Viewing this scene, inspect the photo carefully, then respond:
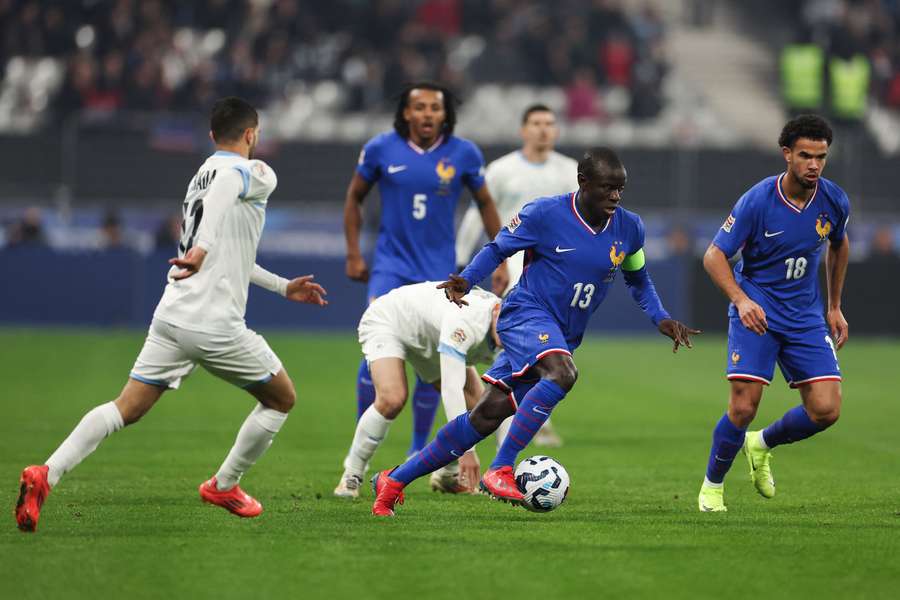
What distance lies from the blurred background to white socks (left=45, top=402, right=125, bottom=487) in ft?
47.9

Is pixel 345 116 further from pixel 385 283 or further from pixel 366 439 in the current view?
pixel 366 439

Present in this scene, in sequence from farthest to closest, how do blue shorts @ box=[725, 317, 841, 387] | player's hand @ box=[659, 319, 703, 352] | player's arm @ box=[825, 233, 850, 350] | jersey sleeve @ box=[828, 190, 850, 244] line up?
player's arm @ box=[825, 233, 850, 350] → jersey sleeve @ box=[828, 190, 850, 244] → blue shorts @ box=[725, 317, 841, 387] → player's hand @ box=[659, 319, 703, 352]

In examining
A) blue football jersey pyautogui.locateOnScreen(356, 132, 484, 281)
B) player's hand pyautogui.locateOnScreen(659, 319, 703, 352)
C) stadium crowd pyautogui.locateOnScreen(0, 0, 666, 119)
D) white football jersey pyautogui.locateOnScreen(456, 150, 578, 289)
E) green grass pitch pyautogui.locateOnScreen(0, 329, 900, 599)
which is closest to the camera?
green grass pitch pyautogui.locateOnScreen(0, 329, 900, 599)

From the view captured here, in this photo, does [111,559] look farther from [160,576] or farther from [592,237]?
[592,237]

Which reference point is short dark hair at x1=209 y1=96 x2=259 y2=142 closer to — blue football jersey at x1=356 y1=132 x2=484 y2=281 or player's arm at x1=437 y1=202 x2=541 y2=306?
player's arm at x1=437 y1=202 x2=541 y2=306

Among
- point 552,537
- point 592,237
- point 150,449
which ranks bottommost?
point 150,449

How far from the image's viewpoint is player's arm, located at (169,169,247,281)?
7.26 m

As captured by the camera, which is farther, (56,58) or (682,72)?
(682,72)

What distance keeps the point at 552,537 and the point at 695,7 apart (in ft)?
96.4

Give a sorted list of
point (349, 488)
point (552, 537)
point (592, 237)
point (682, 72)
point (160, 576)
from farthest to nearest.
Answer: point (682, 72)
point (349, 488)
point (592, 237)
point (552, 537)
point (160, 576)

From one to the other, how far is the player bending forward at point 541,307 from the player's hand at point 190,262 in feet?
4.21

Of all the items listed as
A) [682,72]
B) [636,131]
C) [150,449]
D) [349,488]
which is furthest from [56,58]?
[349,488]

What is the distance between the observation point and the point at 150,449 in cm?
1126

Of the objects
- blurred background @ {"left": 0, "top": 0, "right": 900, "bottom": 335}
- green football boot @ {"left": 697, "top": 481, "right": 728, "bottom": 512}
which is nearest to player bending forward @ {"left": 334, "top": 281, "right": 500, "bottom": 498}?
green football boot @ {"left": 697, "top": 481, "right": 728, "bottom": 512}
